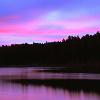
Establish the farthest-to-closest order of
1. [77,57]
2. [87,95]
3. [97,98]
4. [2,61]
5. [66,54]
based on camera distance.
Result: [2,61]
[66,54]
[77,57]
[87,95]
[97,98]

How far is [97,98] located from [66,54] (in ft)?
328

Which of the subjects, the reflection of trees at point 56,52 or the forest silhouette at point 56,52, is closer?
the forest silhouette at point 56,52

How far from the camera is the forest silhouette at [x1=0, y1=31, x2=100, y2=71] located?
4336 inches

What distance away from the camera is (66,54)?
12412cm

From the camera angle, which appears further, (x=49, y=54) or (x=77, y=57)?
(x=49, y=54)

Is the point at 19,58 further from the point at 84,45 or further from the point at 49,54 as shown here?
the point at 84,45

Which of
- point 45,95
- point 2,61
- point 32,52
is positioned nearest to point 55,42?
point 32,52

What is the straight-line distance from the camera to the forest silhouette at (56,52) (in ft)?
361

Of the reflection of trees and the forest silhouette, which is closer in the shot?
the forest silhouette

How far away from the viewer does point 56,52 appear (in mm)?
132250

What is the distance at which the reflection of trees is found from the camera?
11056cm

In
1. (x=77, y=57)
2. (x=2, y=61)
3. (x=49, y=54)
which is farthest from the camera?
(x=2, y=61)

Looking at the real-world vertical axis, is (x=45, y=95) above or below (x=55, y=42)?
below

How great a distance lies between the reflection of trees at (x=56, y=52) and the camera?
363 ft
